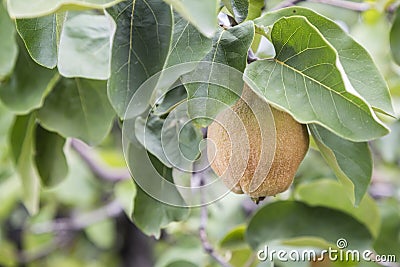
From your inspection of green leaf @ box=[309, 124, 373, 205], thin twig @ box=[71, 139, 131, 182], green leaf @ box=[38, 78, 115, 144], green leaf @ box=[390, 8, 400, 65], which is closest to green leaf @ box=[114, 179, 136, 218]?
thin twig @ box=[71, 139, 131, 182]

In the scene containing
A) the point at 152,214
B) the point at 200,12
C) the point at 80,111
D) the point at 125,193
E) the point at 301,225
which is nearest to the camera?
the point at 200,12

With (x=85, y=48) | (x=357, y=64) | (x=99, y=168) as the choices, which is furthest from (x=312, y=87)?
(x=99, y=168)

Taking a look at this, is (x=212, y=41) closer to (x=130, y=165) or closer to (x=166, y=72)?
(x=166, y=72)

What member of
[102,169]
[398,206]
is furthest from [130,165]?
[102,169]

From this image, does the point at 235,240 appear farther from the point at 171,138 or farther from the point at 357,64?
the point at 357,64

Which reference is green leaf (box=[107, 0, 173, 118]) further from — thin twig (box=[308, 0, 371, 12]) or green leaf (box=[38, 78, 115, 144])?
thin twig (box=[308, 0, 371, 12])

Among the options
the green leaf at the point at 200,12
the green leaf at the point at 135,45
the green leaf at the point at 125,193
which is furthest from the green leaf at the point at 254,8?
the green leaf at the point at 125,193
